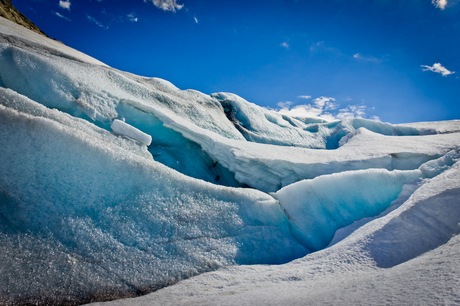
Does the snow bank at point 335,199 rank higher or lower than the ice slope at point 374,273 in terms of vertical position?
higher

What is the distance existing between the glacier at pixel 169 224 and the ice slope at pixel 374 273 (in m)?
0.01

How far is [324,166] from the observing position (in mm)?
4742

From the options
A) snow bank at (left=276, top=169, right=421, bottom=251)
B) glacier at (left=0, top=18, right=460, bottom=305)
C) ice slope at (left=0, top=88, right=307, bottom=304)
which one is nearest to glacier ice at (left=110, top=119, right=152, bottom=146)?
glacier at (left=0, top=18, right=460, bottom=305)

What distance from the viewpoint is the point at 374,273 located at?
1689 millimetres

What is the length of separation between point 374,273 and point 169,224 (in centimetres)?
172

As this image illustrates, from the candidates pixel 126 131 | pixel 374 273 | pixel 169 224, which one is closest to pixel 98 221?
pixel 169 224

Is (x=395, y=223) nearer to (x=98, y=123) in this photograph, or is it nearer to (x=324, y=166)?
(x=324, y=166)

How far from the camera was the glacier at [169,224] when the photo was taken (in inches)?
64.6

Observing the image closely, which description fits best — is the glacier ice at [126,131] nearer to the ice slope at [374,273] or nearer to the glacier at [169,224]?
the glacier at [169,224]

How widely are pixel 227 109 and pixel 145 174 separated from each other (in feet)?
19.0

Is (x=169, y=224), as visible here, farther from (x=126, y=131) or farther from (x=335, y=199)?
(x=335, y=199)

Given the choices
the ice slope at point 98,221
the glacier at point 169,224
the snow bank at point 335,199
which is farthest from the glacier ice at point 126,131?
the snow bank at point 335,199

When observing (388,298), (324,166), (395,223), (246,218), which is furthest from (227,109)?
(388,298)

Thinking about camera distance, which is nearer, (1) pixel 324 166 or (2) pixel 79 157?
(2) pixel 79 157
